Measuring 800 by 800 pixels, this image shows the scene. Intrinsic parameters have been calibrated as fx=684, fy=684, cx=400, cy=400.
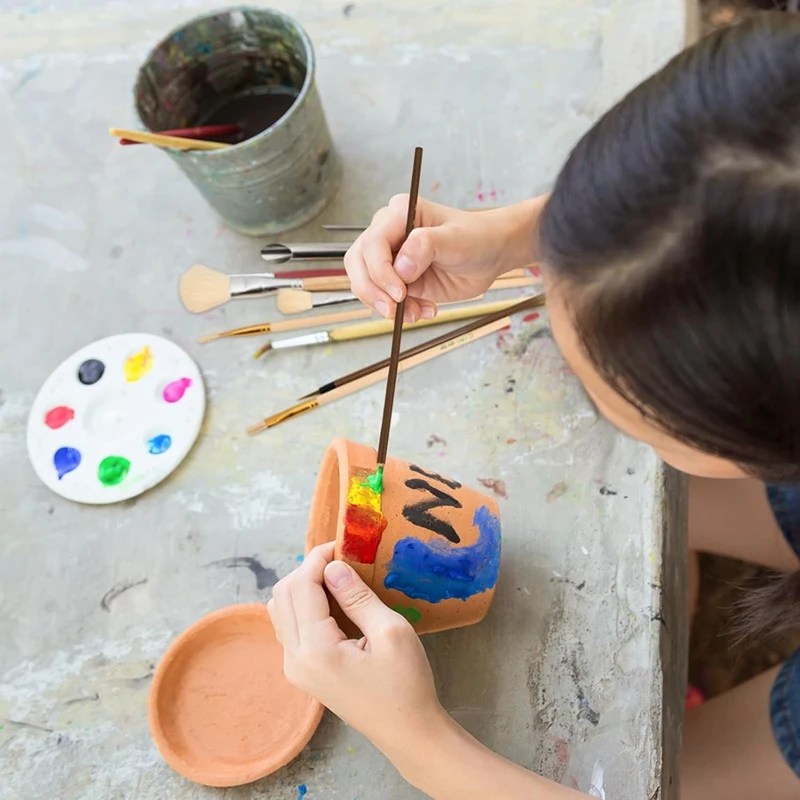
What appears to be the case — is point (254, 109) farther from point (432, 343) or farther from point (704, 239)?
point (704, 239)

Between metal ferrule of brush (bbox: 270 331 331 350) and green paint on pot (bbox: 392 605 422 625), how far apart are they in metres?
0.36

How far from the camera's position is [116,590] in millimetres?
757

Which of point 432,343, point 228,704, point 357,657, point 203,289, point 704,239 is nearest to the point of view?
point 704,239

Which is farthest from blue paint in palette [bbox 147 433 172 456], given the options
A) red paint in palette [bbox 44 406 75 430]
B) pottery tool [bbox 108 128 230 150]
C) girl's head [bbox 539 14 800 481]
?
girl's head [bbox 539 14 800 481]

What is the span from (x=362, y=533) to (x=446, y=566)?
9cm

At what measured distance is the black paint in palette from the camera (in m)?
0.89

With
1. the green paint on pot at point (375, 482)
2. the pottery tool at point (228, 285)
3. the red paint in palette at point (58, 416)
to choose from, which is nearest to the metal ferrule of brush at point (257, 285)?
the pottery tool at point (228, 285)

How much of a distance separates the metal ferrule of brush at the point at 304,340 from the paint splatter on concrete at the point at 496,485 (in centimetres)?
26

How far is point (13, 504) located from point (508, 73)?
876 millimetres

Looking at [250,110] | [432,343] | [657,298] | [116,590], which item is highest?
[657,298]

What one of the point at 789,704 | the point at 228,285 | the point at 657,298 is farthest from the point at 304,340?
the point at 789,704

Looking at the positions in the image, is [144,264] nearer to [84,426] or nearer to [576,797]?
[84,426]

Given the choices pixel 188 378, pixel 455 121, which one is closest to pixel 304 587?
pixel 188 378

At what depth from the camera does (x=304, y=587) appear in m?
0.56
